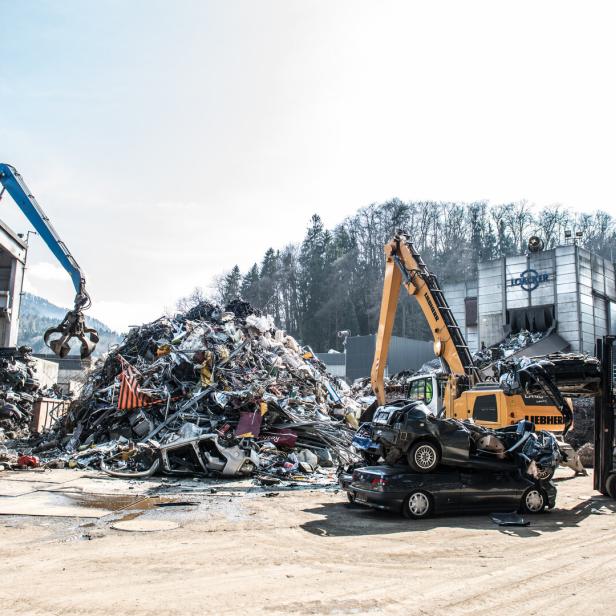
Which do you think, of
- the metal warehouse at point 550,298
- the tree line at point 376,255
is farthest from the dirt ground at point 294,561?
the tree line at point 376,255

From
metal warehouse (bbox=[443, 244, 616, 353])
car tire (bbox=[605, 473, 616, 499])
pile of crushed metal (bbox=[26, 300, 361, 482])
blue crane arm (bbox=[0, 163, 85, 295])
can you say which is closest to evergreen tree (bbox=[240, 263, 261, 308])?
metal warehouse (bbox=[443, 244, 616, 353])

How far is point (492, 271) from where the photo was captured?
35562 mm

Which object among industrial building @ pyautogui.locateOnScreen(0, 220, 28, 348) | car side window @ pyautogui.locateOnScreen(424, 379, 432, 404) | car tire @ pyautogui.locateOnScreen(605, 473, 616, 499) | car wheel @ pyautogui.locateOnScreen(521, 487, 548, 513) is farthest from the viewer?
car side window @ pyautogui.locateOnScreen(424, 379, 432, 404)

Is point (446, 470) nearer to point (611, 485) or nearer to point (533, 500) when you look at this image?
point (533, 500)

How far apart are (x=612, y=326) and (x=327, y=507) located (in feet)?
100

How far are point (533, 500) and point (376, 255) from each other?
54843 millimetres

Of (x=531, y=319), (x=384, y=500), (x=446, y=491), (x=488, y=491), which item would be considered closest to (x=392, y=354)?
(x=531, y=319)

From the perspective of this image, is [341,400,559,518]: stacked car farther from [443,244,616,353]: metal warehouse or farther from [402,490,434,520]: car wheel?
[443,244,616,353]: metal warehouse

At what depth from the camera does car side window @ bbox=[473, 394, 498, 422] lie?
12.6 m

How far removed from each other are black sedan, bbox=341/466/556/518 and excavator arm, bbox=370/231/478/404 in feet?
14.5

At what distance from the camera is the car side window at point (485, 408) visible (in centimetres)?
1264

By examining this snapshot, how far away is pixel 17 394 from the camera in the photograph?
24.7m

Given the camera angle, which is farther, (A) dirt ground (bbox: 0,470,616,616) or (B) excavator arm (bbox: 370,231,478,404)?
(B) excavator arm (bbox: 370,231,478,404)

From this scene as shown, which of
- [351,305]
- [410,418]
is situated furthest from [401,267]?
[351,305]
